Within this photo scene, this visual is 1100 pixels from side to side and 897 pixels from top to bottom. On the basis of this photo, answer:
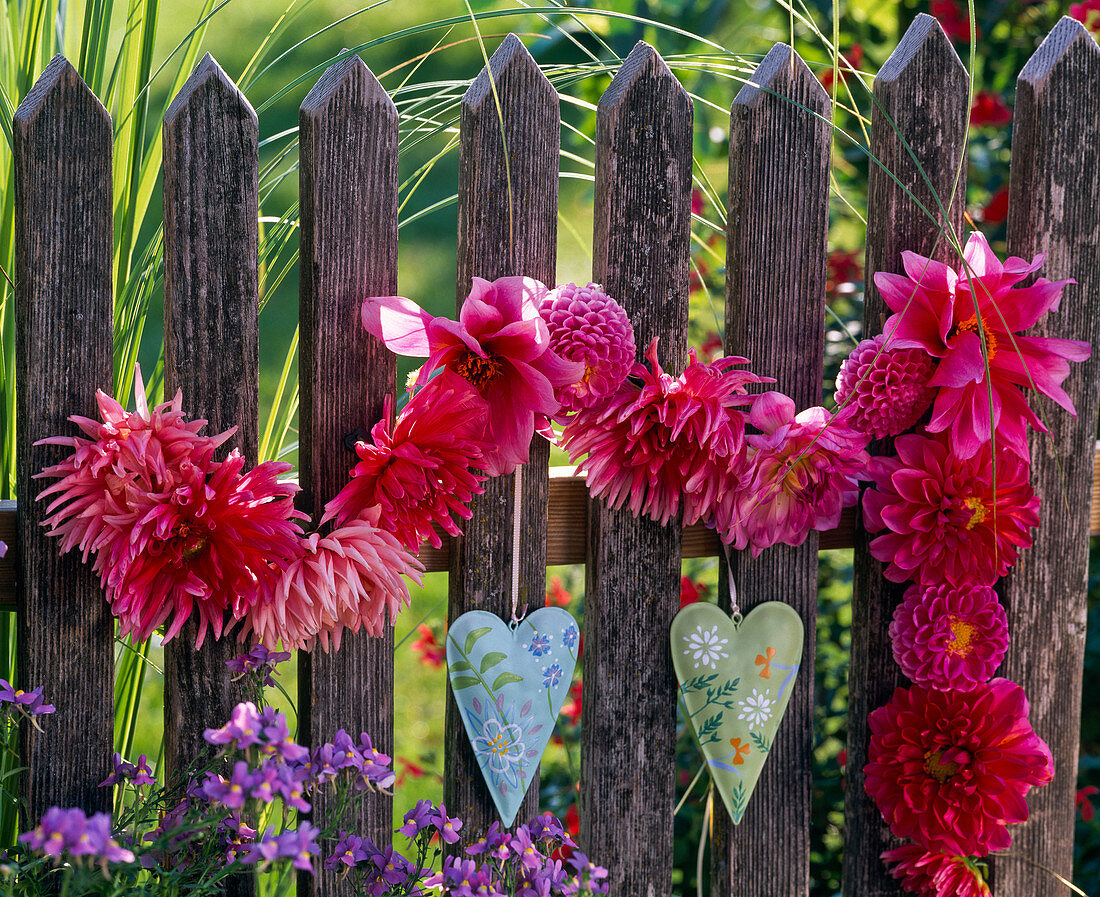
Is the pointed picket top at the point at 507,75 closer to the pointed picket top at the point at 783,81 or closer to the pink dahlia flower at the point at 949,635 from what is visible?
the pointed picket top at the point at 783,81

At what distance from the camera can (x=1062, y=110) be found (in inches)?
53.1

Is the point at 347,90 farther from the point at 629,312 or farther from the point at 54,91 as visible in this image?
the point at 629,312

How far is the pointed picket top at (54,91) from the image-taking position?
100 cm

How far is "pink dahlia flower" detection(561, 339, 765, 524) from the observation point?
1135 millimetres

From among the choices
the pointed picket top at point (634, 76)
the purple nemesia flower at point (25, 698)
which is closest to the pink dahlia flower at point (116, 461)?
the purple nemesia flower at point (25, 698)

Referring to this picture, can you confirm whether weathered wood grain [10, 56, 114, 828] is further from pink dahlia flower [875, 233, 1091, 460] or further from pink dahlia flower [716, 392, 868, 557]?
pink dahlia flower [875, 233, 1091, 460]

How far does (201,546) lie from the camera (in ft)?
3.36

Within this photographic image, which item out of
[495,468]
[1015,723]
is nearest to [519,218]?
[495,468]

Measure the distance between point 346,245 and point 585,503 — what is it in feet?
1.50

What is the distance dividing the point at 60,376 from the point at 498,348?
483 mm

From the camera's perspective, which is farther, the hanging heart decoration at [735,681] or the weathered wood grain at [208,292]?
the hanging heart decoration at [735,681]

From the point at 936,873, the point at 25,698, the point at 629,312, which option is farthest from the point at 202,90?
the point at 936,873

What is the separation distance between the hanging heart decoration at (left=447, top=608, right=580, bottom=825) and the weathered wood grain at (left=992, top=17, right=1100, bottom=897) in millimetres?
717

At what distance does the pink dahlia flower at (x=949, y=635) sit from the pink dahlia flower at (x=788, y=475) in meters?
0.20
